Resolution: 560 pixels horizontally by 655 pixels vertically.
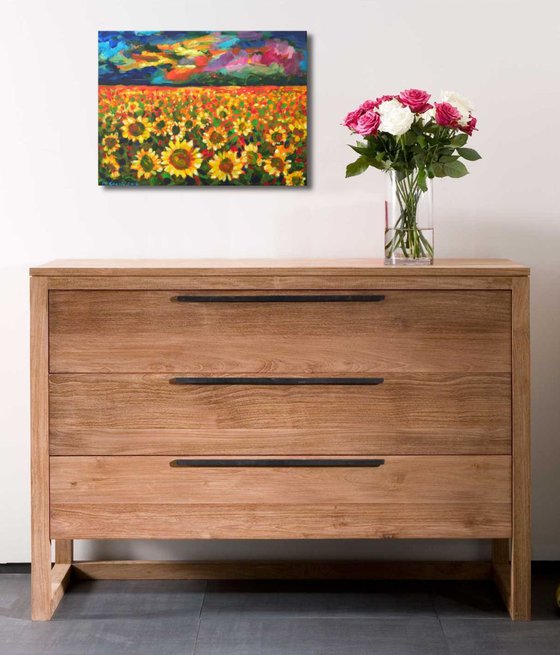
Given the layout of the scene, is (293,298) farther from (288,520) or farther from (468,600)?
(468,600)

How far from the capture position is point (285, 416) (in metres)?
2.16

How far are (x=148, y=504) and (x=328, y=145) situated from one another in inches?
46.3

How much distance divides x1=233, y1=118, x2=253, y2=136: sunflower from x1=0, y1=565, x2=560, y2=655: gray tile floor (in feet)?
4.41

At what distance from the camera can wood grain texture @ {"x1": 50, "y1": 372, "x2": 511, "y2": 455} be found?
215cm

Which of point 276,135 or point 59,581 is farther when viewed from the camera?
point 276,135

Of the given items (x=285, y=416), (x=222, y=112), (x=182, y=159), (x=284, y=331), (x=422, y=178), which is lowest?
(x=285, y=416)

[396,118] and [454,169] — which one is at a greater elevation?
[396,118]

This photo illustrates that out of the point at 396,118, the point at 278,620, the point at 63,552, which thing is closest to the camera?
the point at 396,118

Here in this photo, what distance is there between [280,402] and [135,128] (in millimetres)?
977

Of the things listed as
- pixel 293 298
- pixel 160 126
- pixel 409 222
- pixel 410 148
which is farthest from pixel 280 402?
pixel 160 126

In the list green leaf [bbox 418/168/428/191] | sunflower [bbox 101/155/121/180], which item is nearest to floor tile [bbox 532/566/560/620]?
green leaf [bbox 418/168/428/191]

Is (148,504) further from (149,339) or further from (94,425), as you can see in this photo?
(149,339)

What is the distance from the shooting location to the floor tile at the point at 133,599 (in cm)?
229

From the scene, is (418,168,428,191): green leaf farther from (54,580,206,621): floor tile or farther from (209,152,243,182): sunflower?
(54,580,206,621): floor tile
